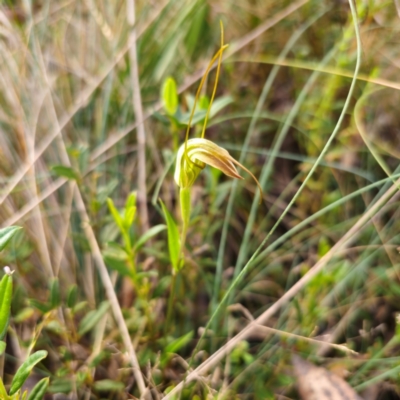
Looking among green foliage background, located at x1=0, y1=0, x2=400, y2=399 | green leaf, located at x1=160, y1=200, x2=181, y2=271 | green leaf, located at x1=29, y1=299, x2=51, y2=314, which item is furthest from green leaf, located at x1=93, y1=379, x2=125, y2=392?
green leaf, located at x1=160, y1=200, x2=181, y2=271

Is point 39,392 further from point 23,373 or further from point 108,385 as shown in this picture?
point 108,385

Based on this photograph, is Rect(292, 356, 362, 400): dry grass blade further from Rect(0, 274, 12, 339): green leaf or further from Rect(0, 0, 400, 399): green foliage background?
Rect(0, 274, 12, 339): green leaf

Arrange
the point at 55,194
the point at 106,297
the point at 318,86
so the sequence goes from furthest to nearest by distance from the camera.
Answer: the point at 318,86 → the point at 55,194 → the point at 106,297

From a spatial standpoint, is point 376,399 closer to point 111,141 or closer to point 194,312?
point 194,312

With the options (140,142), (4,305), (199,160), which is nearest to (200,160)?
(199,160)

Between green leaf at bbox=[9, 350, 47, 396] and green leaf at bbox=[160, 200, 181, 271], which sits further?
green leaf at bbox=[160, 200, 181, 271]

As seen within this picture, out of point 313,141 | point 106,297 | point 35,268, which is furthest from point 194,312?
point 313,141
